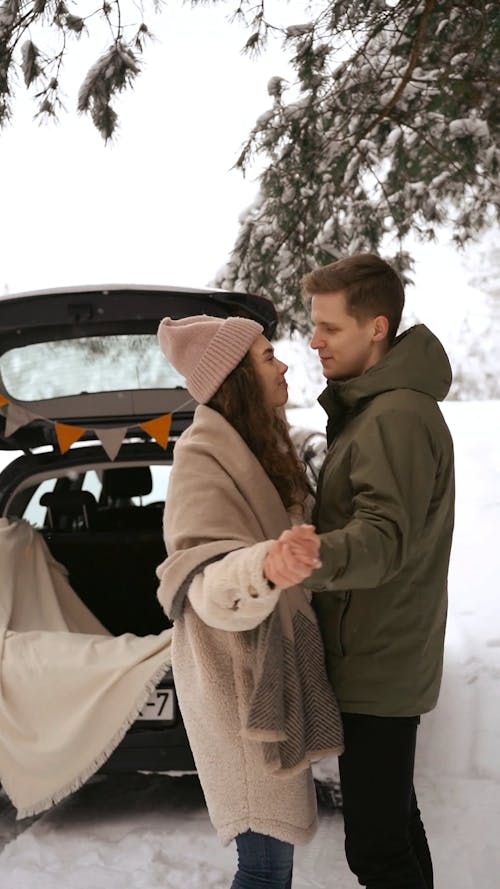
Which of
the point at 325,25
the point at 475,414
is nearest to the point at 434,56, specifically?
the point at 325,25

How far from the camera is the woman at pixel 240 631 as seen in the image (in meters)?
1.94

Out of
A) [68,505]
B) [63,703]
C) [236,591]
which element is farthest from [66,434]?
[236,591]

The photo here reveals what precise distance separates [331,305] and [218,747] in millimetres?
945

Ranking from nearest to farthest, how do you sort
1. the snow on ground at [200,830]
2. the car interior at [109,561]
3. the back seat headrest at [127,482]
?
the snow on ground at [200,830], the car interior at [109,561], the back seat headrest at [127,482]

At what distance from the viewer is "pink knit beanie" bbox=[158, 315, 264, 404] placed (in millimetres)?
2121

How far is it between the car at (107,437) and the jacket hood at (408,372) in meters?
0.88

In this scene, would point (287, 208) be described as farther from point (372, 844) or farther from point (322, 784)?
point (372, 844)

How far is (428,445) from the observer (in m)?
1.96

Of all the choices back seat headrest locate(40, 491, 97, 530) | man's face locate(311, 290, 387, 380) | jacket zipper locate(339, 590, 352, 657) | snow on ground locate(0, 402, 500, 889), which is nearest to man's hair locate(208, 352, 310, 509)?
man's face locate(311, 290, 387, 380)

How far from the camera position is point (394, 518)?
1878 millimetres

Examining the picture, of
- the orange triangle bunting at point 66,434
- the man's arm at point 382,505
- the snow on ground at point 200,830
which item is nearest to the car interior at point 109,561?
the orange triangle bunting at point 66,434

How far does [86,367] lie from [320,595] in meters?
1.94

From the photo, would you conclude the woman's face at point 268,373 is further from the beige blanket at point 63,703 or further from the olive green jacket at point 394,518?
the beige blanket at point 63,703

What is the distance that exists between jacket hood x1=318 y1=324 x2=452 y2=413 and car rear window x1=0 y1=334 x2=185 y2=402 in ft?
5.60
